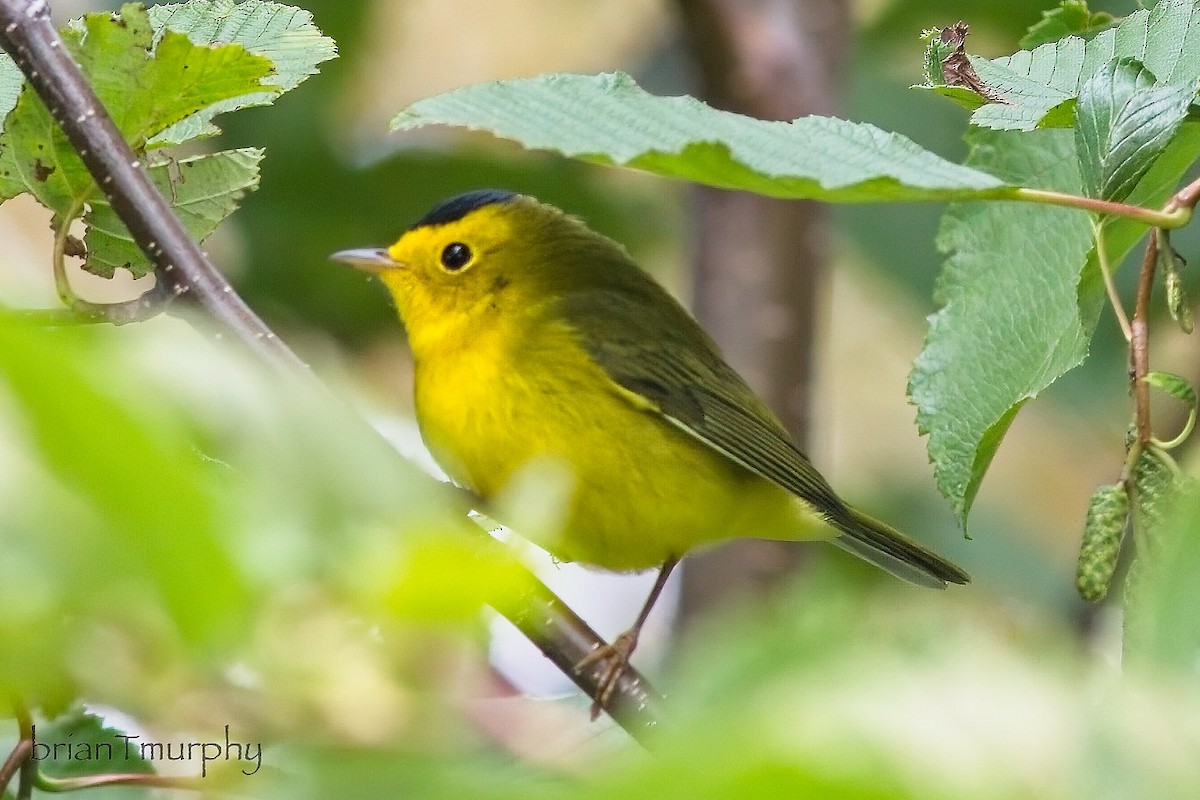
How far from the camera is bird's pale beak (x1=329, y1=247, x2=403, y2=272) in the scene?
2.87 meters

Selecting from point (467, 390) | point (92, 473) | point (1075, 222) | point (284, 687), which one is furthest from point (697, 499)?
point (92, 473)

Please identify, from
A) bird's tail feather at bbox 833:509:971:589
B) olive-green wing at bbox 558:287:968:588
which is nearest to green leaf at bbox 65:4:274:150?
olive-green wing at bbox 558:287:968:588

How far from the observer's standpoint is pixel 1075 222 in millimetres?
1666

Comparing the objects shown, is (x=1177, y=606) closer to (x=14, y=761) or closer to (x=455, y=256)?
(x=14, y=761)

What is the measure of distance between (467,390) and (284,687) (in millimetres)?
1886

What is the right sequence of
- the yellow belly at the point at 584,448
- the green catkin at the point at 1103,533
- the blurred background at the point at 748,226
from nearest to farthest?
the green catkin at the point at 1103,533, the yellow belly at the point at 584,448, the blurred background at the point at 748,226

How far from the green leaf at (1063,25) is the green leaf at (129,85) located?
87 centimetres

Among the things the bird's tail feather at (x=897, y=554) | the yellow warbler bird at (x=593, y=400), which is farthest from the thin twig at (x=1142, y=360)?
the bird's tail feather at (x=897, y=554)

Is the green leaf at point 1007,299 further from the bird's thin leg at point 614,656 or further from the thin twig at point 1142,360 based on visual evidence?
the bird's thin leg at point 614,656

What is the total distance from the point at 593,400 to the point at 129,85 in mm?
1241

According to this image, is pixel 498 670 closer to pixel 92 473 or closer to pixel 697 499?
pixel 697 499

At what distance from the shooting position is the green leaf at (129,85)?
150 centimetres

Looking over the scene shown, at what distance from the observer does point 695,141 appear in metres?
1.08

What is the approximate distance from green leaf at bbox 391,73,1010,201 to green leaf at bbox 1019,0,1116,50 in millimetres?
616
